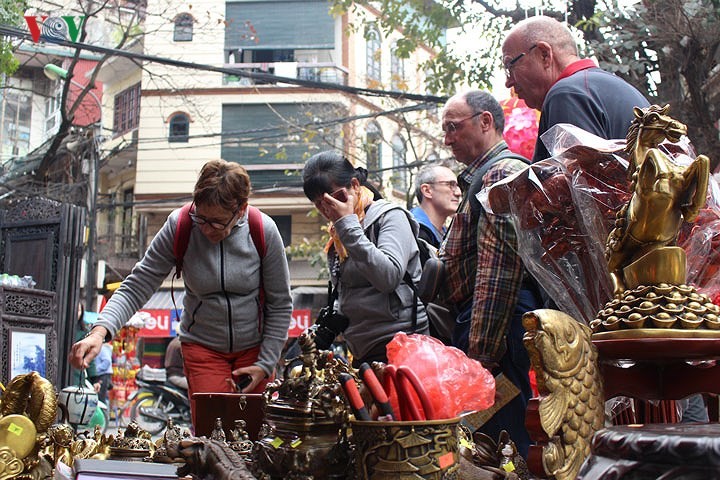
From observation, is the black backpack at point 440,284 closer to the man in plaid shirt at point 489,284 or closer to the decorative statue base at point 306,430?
the man in plaid shirt at point 489,284

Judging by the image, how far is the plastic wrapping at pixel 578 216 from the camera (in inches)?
67.8

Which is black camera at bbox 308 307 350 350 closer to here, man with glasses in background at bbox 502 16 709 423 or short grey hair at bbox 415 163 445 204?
man with glasses in background at bbox 502 16 709 423

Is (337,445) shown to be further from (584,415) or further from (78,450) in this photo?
(78,450)

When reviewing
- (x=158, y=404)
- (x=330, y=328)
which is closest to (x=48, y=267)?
(x=158, y=404)

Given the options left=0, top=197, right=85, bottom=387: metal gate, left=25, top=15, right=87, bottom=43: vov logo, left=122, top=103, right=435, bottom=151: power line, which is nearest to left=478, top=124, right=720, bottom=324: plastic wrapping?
left=0, top=197, right=85, bottom=387: metal gate

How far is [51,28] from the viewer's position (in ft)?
32.3

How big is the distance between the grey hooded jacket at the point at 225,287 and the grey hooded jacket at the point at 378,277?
315 millimetres

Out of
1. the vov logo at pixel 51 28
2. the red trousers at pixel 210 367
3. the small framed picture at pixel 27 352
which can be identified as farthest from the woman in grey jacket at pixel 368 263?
the vov logo at pixel 51 28

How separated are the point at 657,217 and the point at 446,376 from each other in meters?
0.44

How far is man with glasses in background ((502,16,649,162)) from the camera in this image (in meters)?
2.51

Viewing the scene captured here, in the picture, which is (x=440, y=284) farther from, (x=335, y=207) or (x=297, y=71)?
(x=297, y=71)

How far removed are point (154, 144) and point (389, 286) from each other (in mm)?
22227

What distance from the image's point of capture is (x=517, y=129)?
15.5 ft

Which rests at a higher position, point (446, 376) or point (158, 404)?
point (446, 376)
